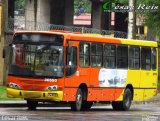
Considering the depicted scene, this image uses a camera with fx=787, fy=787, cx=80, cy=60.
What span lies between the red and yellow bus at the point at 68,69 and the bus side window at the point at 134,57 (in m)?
0.27

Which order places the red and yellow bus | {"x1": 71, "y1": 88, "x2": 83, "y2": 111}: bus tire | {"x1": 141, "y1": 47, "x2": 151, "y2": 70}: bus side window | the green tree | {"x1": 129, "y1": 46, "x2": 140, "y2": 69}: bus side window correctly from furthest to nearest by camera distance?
1. the green tree
2. {"x1": 141, "y1": 47, "x2": 151, "y2": 70}: bus side window
3. {"x1": 129, "y1": 46, "x2": 140, "y2": 69}: bus side window
4. {"x1": 71, "y1": 88, "x2": 83, "y2": 111}: bus tire
5. the red and yellow bus

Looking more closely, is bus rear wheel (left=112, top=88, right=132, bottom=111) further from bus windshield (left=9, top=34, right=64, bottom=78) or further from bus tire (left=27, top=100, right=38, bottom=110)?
bus windshield (left=9, top=34, right=64, bottom=78)

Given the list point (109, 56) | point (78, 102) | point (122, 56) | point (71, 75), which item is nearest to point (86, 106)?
point (109, 56)

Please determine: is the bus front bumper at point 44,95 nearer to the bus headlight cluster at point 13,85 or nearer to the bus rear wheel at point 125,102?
the bus headlight cluster at point 13,85

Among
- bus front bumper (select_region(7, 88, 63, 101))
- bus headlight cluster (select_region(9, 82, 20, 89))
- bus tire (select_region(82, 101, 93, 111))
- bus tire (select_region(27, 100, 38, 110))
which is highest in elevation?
bus headlight cluster (select_region(9, 82, 20, 89))

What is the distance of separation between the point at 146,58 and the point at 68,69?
21.4 feet

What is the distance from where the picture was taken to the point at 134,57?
106 feet

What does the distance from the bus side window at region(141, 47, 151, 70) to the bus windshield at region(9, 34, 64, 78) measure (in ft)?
21.1

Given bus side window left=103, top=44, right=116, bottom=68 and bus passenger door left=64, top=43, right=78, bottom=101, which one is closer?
bus passenger door left=64, top=43, right=78, bottom=101

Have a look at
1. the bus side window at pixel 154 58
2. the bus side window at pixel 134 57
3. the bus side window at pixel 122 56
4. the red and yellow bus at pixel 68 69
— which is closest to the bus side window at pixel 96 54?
the red and yellow bus at pixel 68 69

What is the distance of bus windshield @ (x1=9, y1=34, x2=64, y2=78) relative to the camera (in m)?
27.3

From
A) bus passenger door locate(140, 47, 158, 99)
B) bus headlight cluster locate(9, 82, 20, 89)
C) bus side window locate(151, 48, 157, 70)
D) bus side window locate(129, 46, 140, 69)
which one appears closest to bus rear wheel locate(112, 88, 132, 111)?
bus side window locate(129, 46, 140, 69)

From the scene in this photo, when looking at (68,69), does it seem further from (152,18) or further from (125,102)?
(152,18)

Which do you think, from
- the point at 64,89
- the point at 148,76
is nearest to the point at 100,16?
the point at 148,76
